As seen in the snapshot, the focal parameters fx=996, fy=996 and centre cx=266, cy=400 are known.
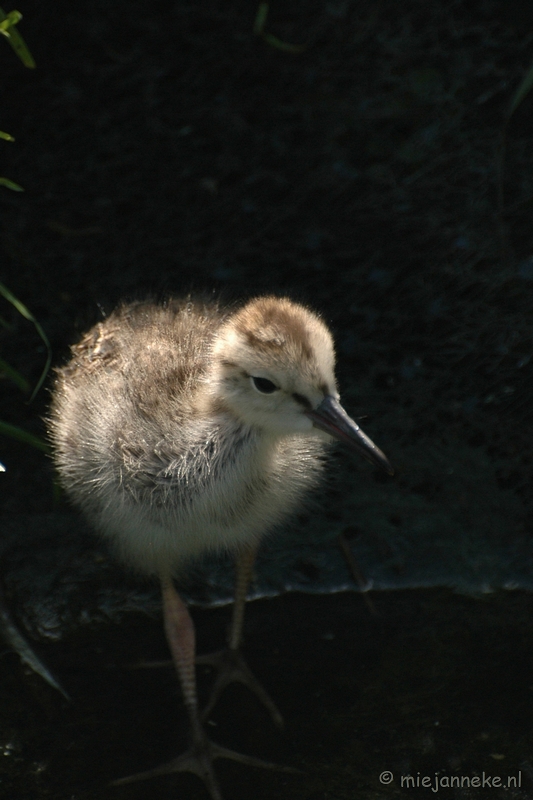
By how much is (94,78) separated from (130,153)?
0.33 meters

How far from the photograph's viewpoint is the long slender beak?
241cm

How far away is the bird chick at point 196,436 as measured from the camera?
7.96ft

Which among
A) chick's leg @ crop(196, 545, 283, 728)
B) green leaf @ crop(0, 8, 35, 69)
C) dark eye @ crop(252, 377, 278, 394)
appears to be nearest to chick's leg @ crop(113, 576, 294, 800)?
chick's leg @ crop(196, 545, 283, 728)

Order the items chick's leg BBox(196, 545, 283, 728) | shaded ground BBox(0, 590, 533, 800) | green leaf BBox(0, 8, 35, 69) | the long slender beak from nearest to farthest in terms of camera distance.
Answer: the long slender beak
shaded ground BBox(0, 590, 533, 800)
green leaf BBox(0, 8, 35, 69)
chick's leg BBox(196, 545, 283, 728)

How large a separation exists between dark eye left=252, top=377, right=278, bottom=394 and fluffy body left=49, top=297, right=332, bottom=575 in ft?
0.04

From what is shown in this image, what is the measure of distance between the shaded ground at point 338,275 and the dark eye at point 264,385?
860 millimetres

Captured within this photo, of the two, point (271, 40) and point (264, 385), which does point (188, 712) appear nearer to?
point (264, 385)

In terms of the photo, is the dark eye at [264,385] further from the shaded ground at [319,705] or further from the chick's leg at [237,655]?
the shaded ground at [319,705]

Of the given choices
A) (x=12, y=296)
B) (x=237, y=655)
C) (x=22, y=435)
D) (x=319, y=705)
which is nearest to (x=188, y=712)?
(x=237, y=655)

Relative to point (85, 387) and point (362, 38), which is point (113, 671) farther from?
point (362, 38)

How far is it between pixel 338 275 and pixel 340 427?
116cm

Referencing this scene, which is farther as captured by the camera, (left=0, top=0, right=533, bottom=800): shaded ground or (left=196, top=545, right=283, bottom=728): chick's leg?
(left=196, top=545, right=283, bottom=728): chick's leg

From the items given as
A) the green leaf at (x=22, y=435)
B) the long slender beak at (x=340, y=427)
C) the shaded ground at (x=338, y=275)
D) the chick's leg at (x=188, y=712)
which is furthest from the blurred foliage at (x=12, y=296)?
the long slender beak at (x=340, y=427)

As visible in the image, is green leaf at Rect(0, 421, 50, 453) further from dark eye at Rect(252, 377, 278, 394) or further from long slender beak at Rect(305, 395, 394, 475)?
long slender beak at Rect(305, 395, 394, 475)
